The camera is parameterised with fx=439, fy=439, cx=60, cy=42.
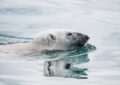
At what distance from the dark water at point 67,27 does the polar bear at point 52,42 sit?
0.71 feet

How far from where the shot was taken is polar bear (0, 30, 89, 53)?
727 centimetres

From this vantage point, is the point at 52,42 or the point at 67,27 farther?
the point at 67,27

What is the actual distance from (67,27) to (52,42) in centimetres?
118

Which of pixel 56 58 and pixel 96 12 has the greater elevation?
pixel 96 12

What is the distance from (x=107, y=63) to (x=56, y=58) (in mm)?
796

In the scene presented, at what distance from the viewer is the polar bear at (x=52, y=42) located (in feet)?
23.8

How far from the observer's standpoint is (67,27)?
8.49m

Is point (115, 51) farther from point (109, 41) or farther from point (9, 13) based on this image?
point (9, 13)

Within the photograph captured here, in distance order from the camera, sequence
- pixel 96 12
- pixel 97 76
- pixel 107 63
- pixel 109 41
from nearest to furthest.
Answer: pixel 97 76 → pixel 107 63 → pixel 109 41 → pixel 96 12

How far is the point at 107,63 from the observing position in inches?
259

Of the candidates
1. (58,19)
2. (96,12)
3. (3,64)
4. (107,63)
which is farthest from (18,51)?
(96,12)

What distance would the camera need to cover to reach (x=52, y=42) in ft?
24.2

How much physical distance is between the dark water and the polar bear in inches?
8.6

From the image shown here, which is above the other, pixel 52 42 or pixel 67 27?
pixel 67 27
